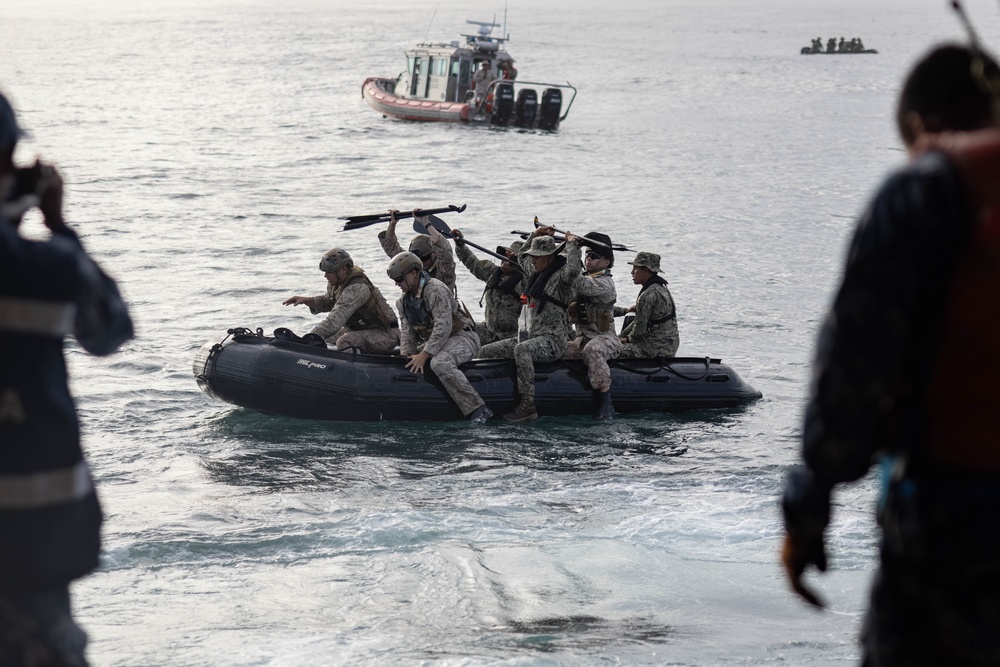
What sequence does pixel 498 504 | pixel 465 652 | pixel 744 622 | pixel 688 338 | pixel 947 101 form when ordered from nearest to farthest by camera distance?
1. pixel 947 101
2. pixel 465 652
3. pixel 744 622
4. pixel 498 504
5. pixel 688 338

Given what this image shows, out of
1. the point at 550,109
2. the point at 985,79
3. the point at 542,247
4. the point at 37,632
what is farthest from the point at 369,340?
the point at 550,109

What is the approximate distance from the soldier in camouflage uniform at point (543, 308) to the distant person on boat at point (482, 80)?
2779 cm

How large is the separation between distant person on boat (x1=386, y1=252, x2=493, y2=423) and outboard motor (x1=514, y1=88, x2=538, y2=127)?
2753 centimetres

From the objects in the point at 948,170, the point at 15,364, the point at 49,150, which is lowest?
the point at 49,150

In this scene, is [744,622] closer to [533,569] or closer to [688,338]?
[533,569]

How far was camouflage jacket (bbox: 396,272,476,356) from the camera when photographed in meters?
10.7

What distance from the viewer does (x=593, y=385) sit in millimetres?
11297

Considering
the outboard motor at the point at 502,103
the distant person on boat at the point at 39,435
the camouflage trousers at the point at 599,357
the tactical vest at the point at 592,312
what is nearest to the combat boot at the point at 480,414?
the camouflage trousers at the point at 599,357

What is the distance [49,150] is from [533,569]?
34.3 meters

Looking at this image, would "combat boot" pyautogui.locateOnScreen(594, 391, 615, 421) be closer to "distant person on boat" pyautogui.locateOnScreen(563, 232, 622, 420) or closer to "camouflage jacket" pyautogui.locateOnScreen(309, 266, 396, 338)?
"distant person on boat" pyautogui.locateOnScreen(563, 232, 622, 420)

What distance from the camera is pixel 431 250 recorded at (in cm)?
1113

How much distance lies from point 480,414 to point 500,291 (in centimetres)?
133

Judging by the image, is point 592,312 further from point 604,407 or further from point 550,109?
point 550,109

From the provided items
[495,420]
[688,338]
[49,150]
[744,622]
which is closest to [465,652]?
[744,622]
